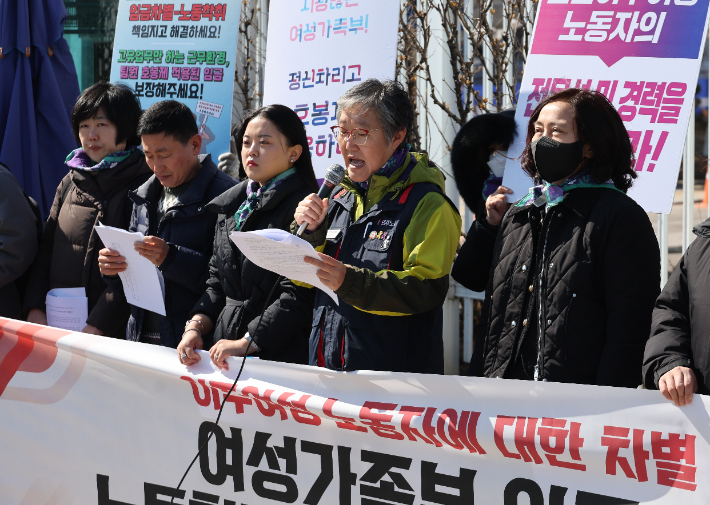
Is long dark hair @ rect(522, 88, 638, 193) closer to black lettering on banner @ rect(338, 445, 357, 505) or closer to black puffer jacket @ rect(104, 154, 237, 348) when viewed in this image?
black lettering on banner @ rect(338, 445, 357, 505)

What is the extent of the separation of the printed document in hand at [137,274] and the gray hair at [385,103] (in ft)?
3.72

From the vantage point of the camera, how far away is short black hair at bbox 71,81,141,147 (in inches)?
169

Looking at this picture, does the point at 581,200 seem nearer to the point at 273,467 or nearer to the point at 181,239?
the point at 273,467

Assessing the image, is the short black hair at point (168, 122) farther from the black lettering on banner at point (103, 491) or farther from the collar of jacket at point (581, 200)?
the collar of jacket at point (581, 200)

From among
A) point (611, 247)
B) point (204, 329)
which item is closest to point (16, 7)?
point (204, 329)

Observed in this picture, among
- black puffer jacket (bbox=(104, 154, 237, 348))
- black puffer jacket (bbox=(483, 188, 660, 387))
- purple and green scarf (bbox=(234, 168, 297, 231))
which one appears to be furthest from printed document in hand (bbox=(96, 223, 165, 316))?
black puffer jacket (bbox=(483, 188, 660, 387))

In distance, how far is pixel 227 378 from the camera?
10.3 feet

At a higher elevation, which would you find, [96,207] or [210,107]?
[210,107]

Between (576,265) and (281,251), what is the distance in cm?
95

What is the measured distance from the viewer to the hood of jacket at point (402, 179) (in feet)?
9.75

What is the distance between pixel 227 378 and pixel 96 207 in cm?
148

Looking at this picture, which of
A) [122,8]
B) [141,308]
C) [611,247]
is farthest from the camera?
[122,8]

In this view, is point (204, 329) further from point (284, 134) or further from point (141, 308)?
point (284, 134)

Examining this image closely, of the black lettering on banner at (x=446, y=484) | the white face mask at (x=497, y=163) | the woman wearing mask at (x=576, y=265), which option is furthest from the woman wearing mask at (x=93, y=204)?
the woman wearing mask at (x=576, y=265)
